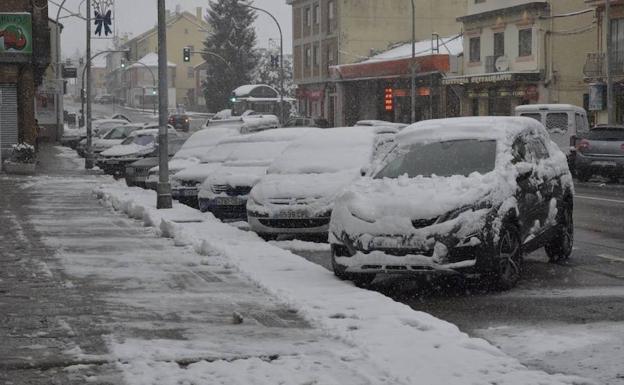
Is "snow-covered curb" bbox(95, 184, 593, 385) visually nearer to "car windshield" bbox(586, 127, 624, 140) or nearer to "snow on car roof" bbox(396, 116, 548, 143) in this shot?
"snow on car roof" bbox(396, 116, 548, 143)

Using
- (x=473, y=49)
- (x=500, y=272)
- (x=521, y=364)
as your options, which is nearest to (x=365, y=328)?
(x=521, y=364)

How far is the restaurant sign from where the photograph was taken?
113 feet

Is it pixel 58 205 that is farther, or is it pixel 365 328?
pixel 58 205

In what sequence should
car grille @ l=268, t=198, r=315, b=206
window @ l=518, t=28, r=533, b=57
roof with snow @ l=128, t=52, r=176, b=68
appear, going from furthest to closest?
roof with snow @ l=128, t=52, r=176, b=68
window @ l=518, t=28, r=533, b=57
car grille @ l=268, t=198, r=315, b=206

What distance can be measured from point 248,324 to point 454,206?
8.02 feet

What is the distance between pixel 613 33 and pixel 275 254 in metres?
36.2

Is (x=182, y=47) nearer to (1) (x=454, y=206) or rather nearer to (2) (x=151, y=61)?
(2) (x=151, y=61)

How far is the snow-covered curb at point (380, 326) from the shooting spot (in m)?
6.40

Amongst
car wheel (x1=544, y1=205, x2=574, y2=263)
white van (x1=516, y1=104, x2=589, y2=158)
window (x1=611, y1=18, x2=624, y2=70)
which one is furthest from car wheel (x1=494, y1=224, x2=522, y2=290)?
window (x1=611, y1=18, x2=624, y2=70)

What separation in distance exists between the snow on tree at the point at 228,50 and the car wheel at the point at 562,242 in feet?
280

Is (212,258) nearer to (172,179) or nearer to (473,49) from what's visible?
(172,179)

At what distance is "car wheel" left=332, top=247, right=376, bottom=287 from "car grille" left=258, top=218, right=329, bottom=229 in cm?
342

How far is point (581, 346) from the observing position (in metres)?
7.32

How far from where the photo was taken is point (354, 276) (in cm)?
1015
